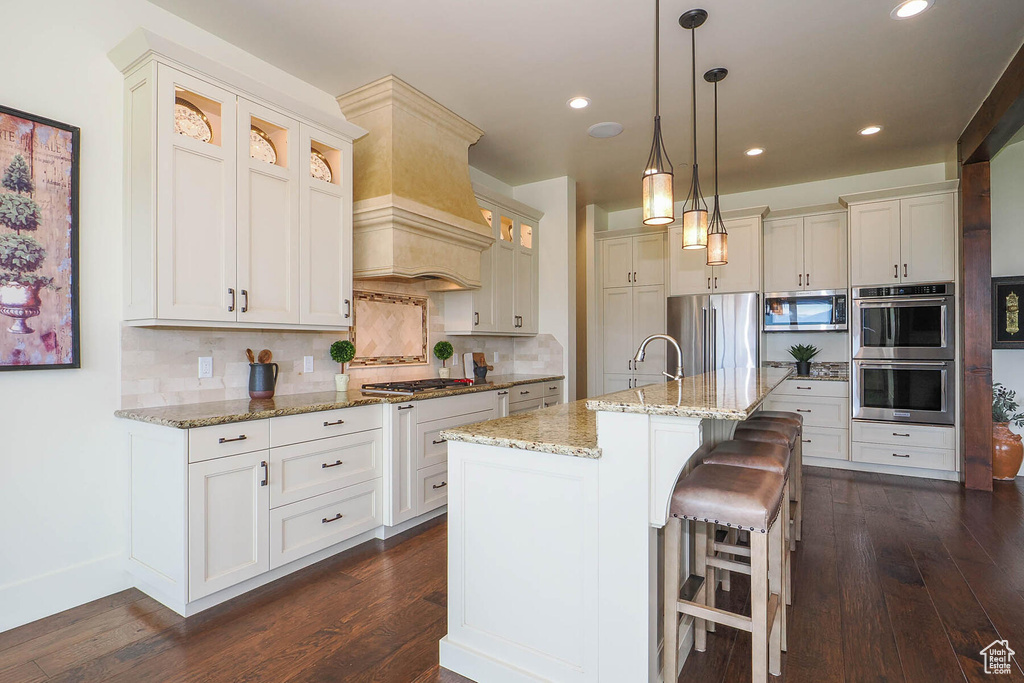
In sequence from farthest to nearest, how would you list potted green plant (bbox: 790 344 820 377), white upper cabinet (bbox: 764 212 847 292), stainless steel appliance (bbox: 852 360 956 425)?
potted green plant (bbox: 790 344 820 377)
white upper cabinet (bbox: 764 212 847 292)
stainless steel appliance (bbox: 852 360 956 425)

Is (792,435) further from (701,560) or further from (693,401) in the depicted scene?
(693,401)

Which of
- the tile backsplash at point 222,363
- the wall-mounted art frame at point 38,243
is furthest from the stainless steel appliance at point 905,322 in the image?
the wall-mounted art frame at point 38,243

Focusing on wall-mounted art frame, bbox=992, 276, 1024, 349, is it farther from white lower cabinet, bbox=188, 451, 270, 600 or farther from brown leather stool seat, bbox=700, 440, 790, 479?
white lower cabinet, bbox=188, 451, 270, 600

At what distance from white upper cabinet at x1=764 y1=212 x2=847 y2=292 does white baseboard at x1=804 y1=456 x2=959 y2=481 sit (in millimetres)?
1648

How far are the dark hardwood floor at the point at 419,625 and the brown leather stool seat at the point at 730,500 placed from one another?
26.5 inches

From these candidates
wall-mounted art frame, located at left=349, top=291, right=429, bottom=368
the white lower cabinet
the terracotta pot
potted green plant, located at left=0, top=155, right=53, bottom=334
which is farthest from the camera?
the terracotta pot

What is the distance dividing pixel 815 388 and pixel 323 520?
449cm

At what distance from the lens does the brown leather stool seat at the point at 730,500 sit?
5.16ft

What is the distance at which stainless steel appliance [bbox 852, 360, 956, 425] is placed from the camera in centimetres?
435

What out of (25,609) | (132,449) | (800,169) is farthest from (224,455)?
(800,169)

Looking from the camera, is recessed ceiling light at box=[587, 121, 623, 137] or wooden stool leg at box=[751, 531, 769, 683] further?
recessed ceiling light at box=[587, 121, 623, 137]

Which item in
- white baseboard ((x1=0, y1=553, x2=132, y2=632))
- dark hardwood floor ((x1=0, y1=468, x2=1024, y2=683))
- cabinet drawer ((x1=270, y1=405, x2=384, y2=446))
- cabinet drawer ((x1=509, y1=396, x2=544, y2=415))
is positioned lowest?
dark hardwood floor ((x1=0, y1=468, x2=1024, y2=683))

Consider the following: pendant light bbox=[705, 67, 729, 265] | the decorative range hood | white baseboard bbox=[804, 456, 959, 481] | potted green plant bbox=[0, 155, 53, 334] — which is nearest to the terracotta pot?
white baseboard bbox=[804, 456, 959, 481]

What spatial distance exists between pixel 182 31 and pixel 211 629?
2.86 m
